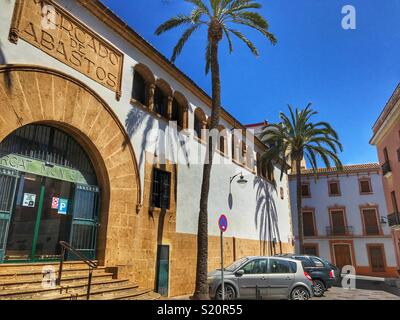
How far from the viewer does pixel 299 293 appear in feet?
37.0

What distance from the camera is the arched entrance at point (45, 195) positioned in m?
8.62

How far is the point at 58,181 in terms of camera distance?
396 inches

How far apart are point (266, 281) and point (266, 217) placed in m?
14.4

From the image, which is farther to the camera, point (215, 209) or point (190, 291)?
point (215, 209)

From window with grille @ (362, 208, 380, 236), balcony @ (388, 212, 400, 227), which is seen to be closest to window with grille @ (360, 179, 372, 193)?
window with grille @ (362, 208, 380, 236)

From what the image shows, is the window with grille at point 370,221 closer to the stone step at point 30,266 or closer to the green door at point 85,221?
the green door at point 85,221

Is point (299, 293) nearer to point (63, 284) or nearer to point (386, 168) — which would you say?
point (63, 284)

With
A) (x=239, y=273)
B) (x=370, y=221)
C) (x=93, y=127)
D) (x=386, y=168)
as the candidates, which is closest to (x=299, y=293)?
(x=239, y=273)

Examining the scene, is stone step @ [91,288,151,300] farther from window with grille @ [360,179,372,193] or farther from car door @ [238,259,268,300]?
window with grille @ [360,179,372,193]

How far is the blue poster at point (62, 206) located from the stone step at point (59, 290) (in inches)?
92.5
